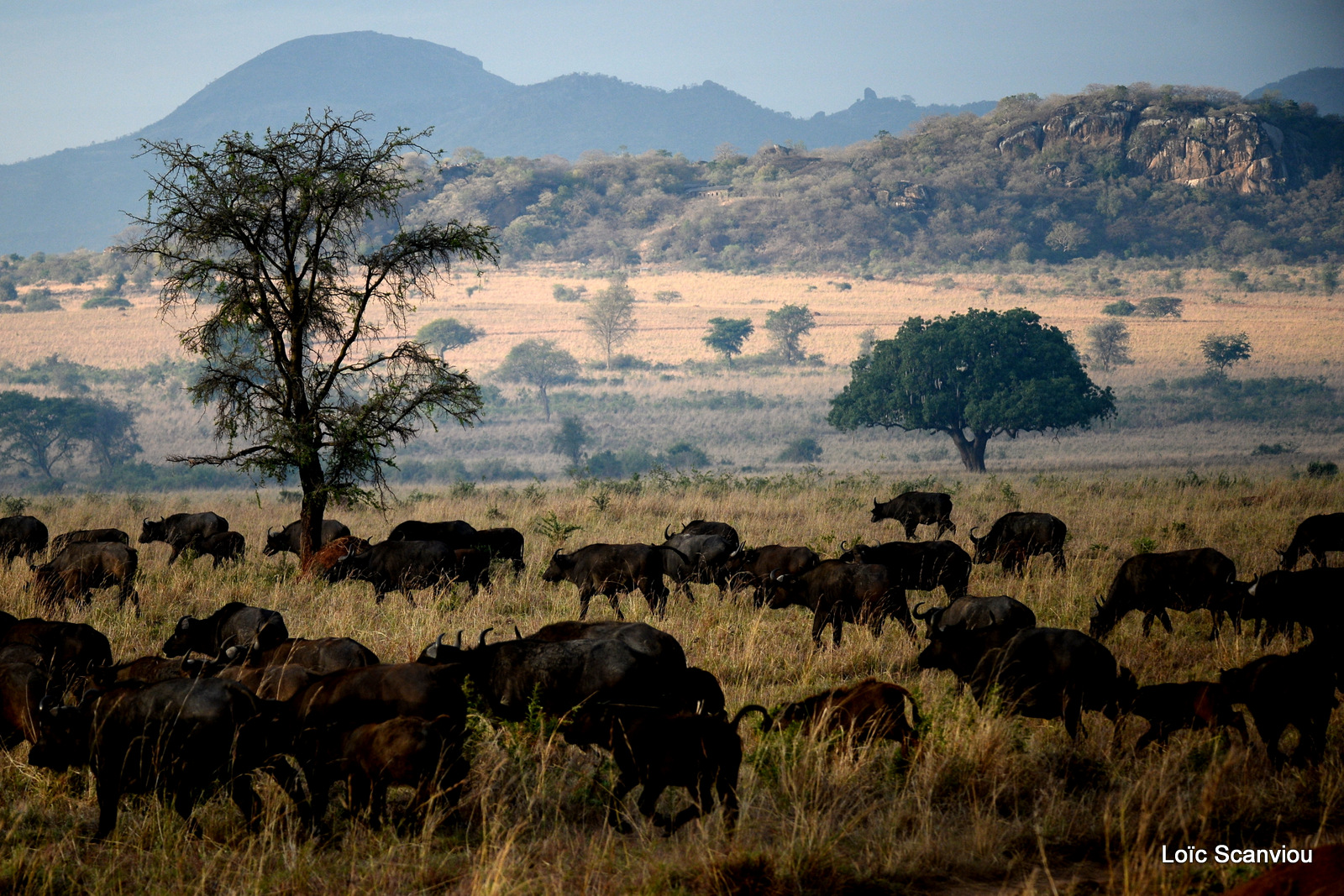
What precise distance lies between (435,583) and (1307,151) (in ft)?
434

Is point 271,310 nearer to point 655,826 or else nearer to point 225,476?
point 655,826

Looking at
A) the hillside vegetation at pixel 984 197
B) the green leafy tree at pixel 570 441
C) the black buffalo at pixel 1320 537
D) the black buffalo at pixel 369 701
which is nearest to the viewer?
the black buffalo at pixel 369 701

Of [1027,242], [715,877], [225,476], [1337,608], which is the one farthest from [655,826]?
[1027,242]

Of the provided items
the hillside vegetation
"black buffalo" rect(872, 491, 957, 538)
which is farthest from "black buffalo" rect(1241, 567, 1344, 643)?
the hillside vegetation

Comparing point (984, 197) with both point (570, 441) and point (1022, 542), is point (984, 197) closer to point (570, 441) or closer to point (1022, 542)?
point (570, 441)

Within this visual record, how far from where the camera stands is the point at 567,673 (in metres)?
6.78

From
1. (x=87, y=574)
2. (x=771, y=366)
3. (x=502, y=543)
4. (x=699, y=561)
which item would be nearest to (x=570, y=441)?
(x=771, y=366)

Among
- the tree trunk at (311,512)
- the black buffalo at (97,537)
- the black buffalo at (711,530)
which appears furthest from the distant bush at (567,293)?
the black buffalo at (711,530)

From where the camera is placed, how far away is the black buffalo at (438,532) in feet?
48.7

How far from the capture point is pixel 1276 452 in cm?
4403

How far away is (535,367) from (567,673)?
67.2 m

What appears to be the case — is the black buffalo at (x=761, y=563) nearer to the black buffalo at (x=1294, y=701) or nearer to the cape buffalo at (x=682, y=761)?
the black buffalo at (x=1294, y=701)

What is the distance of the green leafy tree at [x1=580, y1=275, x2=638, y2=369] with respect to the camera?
79375 mm

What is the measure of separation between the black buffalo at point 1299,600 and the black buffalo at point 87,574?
11.5 meters
